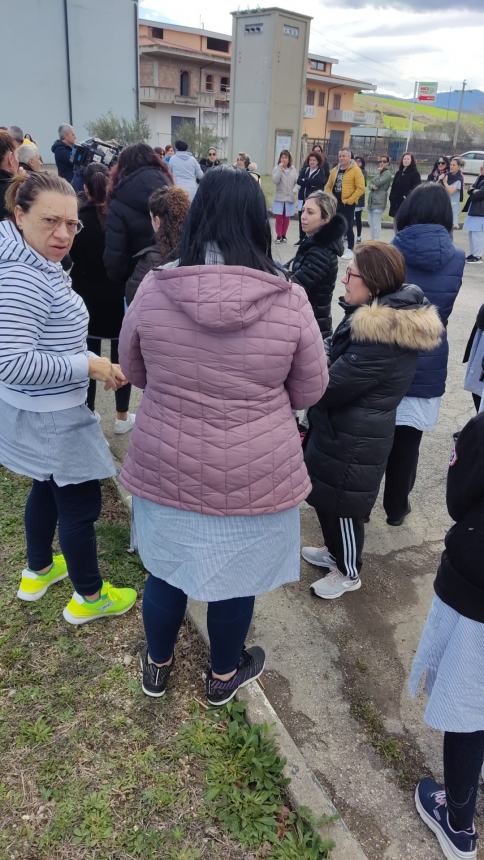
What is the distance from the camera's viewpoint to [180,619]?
214 centimetres

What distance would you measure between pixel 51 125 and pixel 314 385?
22.0 metres

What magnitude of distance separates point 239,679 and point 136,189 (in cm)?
289

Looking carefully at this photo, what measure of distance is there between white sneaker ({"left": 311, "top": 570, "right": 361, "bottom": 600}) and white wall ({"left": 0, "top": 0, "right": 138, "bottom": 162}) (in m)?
20.6

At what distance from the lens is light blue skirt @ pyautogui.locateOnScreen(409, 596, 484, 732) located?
1.67 m

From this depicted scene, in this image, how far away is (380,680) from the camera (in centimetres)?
254

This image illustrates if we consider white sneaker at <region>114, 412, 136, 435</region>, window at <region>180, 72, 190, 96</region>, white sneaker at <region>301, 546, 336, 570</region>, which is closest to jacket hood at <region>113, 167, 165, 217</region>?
white sneaker at <region>114, 412, 136, 435</region>

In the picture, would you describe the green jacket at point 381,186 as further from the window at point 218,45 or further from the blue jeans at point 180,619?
the window at point 218,45

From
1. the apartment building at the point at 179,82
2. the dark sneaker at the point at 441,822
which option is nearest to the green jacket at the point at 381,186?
the dark sneaker at the point at 441,822

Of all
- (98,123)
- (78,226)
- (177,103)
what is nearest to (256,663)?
(78,226)

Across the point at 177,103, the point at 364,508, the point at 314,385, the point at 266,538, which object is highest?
the point at 177,103

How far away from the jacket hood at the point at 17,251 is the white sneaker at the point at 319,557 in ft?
6.46

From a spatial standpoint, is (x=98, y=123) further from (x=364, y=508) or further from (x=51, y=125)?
(x=364, y=508)

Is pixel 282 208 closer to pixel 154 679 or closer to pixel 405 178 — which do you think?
pixel 405 178

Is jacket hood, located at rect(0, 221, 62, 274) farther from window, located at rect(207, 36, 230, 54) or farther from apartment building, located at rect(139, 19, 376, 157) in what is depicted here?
window, located at rect(207, 36, 230, 54)
